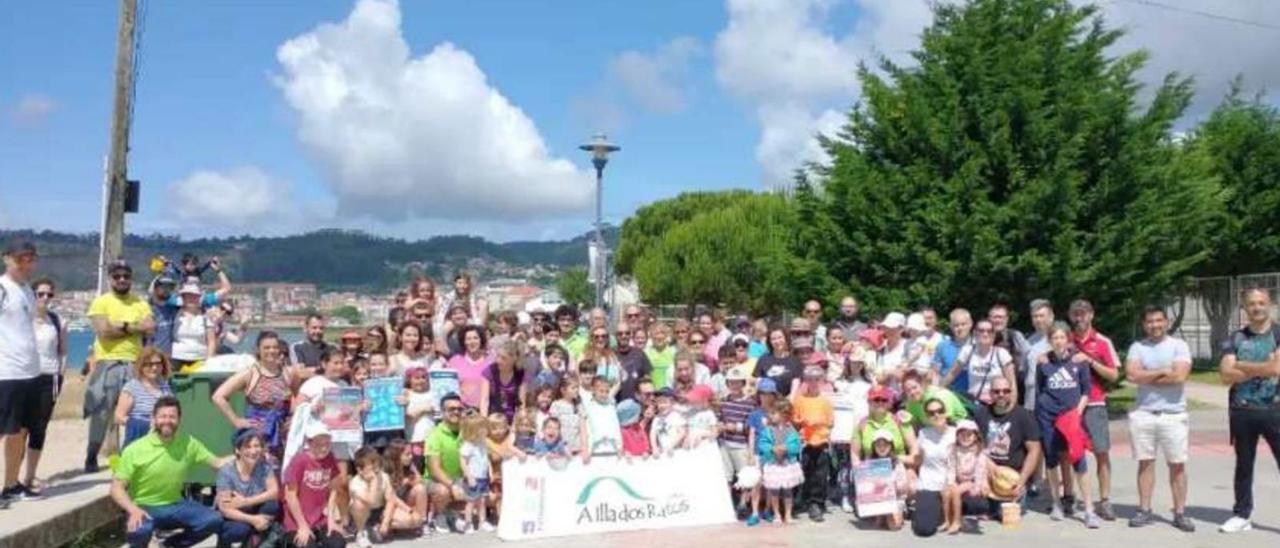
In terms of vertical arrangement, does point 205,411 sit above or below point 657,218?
below

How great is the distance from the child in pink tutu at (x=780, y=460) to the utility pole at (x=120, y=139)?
7.42 meters

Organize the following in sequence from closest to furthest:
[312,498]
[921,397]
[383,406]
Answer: [312,498] → [383,406] → [921,397]

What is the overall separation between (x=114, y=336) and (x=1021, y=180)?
11.3 m

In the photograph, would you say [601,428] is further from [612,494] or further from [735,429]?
[735,429]

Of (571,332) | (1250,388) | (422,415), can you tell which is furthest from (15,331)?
(1250,388)

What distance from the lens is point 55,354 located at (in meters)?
9.18

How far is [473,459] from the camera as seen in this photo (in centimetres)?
930

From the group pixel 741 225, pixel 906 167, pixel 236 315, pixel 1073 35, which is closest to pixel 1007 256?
pixel 906 167

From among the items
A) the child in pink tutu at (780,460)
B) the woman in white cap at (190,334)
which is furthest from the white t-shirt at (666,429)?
the woman in white cap at (190,334)

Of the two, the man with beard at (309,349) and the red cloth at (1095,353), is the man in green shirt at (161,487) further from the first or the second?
the red cloth at (1095,353)

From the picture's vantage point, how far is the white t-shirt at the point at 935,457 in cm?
919

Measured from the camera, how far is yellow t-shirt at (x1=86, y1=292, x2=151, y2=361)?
31.1 feet

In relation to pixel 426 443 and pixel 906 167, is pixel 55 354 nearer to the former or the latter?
pixel 426 443

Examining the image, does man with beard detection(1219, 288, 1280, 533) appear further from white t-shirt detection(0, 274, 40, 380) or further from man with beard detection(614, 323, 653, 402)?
white t-shirt detection(0, 274, 40, 380)
